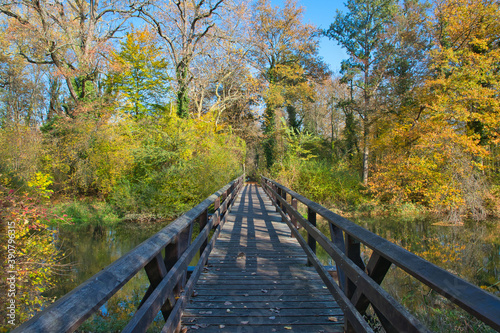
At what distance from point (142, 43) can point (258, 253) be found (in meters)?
22.9

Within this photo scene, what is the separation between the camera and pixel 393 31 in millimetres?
21766

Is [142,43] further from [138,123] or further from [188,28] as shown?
[138,123]

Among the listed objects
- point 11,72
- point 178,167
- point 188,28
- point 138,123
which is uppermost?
point 188,28

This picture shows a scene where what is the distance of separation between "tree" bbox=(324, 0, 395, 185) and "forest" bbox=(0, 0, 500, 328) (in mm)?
106

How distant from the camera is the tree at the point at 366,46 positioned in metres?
21.8

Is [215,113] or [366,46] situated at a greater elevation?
[366,46]

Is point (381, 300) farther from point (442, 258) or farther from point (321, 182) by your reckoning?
point (321, 182)

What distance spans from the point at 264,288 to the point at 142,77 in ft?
74.3

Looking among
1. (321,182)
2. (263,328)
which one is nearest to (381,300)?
(263,328)

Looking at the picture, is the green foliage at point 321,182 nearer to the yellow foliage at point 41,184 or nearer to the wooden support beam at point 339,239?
the yellow foliage at point 41,184

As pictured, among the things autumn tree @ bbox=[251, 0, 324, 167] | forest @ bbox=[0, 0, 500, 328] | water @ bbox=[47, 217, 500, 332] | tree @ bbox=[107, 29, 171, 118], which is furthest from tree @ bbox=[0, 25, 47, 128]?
autumn tree @ bbox=[251, 0, 324, 167]

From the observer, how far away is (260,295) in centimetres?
337

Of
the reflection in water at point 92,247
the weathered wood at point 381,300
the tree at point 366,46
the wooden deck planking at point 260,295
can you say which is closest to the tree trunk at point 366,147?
the tree at point 366,46

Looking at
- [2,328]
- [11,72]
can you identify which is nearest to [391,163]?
[2,328]
